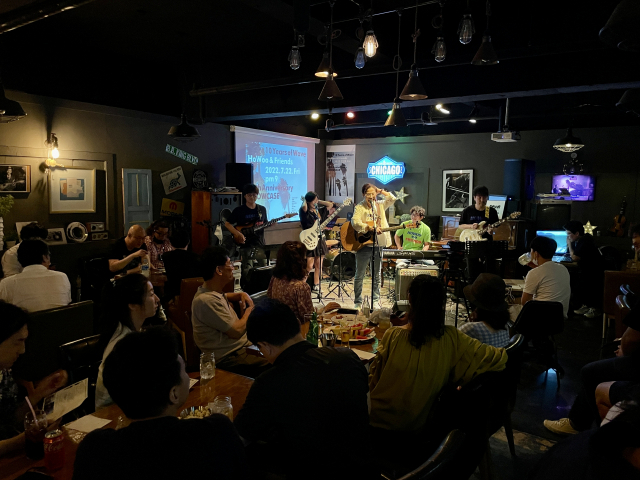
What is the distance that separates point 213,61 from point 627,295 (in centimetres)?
687

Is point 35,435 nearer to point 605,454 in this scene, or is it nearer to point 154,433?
point 154,433

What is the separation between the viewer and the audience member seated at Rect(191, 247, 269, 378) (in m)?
3.11

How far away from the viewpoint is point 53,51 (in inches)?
260

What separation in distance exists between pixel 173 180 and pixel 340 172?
5.24 metres

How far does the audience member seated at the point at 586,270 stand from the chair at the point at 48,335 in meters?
6.55

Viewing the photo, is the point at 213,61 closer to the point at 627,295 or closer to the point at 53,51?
the point at 53,51

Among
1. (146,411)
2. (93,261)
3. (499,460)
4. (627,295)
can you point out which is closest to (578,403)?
(499,460)

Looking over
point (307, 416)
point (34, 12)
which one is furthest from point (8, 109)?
point (307, 416)

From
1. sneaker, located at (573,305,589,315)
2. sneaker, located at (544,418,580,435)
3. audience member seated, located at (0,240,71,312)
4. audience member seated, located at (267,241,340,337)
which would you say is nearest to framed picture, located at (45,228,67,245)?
audience member seated, located at (0,240,71,312)

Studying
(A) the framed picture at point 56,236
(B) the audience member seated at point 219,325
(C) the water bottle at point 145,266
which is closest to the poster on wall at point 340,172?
(A) the framed picture at point 56,236

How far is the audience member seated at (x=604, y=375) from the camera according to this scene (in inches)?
118

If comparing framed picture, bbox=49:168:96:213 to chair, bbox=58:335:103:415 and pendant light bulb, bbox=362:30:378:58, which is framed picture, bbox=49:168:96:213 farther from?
pendant light bulb, bbox=362:30:378:58

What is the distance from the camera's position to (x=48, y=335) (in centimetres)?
355

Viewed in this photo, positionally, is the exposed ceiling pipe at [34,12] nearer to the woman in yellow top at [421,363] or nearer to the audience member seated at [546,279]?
the woman in yellow top at [421,363]
